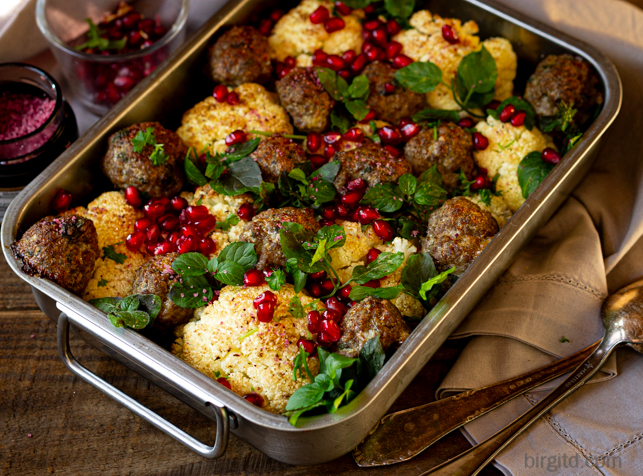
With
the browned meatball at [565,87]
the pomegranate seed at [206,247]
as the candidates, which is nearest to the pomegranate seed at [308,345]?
the pomegranate seed at [206,247]

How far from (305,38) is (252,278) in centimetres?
161

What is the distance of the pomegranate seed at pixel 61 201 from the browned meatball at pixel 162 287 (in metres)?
0.49

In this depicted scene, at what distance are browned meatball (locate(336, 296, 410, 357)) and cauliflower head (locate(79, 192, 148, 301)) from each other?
3.43 ft

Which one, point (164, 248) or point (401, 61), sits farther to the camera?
point (401, 61)

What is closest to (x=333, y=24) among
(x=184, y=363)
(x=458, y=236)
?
(x=458, y=236)

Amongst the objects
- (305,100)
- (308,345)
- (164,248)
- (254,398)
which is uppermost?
(305,100)

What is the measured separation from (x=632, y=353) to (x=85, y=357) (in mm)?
2661

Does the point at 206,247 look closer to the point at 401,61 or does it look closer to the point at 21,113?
the point at 21,113

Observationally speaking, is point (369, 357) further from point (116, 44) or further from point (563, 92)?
point (116, 44)

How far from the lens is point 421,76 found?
333cm

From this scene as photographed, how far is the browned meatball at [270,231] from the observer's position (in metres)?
2.75

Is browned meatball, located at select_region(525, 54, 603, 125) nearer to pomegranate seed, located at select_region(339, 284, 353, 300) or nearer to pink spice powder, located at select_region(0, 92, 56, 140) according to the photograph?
pomegranate seed, located at select_region(339, 284, 353, 300)

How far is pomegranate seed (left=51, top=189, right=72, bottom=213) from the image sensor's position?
290 cm

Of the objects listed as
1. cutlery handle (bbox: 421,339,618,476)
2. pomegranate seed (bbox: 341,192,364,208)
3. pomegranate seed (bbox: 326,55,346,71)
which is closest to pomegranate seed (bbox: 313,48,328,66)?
pomegranate seed (bbox: 326,55,346,71)
